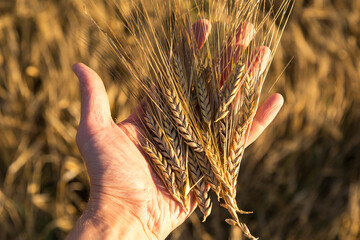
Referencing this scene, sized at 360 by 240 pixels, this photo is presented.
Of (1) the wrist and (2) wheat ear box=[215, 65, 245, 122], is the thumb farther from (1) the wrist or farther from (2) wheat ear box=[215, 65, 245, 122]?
(2) wheat ear box=[215, 65, 245, 122]

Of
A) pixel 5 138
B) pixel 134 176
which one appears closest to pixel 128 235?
pixel 134 176

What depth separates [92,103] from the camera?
5.46 feet

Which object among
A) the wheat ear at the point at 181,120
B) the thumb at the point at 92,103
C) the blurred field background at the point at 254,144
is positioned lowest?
the blurred field background at the point at 254,144

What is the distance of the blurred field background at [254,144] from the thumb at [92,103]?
76 cm

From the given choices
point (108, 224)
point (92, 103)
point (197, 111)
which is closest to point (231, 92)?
point (197, 111)

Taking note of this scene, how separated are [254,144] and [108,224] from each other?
47.4 inches

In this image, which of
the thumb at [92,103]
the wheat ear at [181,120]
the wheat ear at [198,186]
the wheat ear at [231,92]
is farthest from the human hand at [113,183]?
the wheat ear at [231,92]

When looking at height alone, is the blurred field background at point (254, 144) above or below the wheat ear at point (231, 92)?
below

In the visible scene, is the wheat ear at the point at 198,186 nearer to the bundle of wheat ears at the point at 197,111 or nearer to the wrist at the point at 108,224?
the bundle of wheat ears at the point at 197,111

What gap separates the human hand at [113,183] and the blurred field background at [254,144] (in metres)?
0.69

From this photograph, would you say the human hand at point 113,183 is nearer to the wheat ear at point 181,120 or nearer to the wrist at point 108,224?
the wrist at point 108,224

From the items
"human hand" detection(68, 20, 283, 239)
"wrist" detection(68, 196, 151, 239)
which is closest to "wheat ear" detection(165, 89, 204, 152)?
"human hand" detection(68, 20, 283, 239)

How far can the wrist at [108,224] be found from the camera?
1.59 metres

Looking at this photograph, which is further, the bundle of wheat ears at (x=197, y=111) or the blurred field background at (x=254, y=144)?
the blurred field background at (x=254, y=144)
